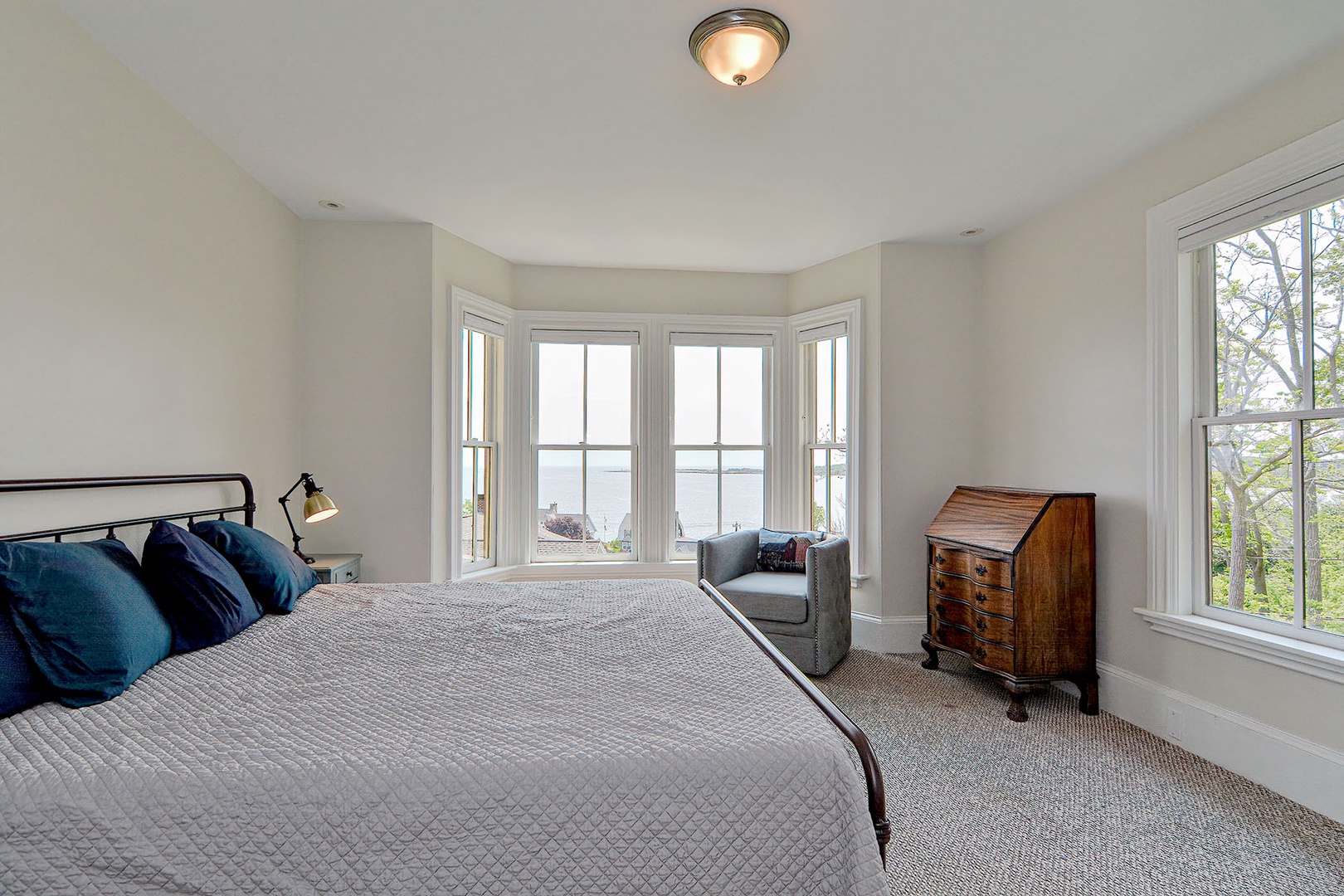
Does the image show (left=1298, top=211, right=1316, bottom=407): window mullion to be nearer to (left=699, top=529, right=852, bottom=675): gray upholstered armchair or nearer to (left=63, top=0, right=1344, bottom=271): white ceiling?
(left=63, top=0, right=1344, bottom=271): white ceiling

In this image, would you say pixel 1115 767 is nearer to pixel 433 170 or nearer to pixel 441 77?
pixel 441 77

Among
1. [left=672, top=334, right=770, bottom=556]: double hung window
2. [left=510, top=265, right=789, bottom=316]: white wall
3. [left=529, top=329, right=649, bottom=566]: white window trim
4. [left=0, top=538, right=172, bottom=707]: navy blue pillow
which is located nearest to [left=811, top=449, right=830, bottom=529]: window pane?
[left=672, top=334, right=770, bottom=556]: double hung window

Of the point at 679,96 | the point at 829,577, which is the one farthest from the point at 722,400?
the point at 679,96

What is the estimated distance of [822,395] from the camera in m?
4.79

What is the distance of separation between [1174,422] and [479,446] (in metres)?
3.83

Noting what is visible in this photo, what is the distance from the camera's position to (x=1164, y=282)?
9.66 feet

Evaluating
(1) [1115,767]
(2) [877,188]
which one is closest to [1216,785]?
(1) [1115,767]

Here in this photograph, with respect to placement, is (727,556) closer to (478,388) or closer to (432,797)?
(478,388)

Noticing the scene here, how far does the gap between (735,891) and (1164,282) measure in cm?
315

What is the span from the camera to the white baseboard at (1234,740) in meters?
2.29

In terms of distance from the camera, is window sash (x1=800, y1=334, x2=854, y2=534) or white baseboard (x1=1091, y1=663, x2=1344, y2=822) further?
window sash (x1=800, y1=334, x2=854, y2=534)

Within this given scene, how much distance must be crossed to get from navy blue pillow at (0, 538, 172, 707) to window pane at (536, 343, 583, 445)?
3143mm

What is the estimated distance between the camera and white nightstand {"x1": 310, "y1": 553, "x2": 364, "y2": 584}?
10.9ft

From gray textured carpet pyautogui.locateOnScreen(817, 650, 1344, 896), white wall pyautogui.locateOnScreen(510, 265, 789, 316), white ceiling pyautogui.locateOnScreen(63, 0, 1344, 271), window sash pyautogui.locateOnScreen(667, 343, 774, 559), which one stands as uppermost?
white ceiling pyautogui.locateOnScreen(63, 0, 1344, 271)
